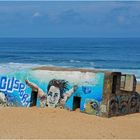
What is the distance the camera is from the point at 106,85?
14.9 m

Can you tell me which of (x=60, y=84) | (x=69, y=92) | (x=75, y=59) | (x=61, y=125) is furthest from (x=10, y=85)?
(x=75, y=59)

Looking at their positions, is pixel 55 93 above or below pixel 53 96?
above

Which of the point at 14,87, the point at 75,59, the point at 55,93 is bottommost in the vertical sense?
the point at 55,93

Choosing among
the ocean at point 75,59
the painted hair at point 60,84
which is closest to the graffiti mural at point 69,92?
the painted hair at point 60,84

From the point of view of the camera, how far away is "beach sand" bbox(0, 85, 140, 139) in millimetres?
12420

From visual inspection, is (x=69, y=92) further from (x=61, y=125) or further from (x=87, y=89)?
(x=61, y=125)

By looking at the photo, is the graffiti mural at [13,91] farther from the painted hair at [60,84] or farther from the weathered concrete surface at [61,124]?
the painted hair at [60,84]

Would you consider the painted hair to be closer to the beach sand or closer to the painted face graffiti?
the painted face graffiti

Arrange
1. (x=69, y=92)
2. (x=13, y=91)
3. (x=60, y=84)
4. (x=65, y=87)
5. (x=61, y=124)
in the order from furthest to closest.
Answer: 1. (x=13, y=91)
2. (x=60, y=84)
3. (x=65, y=87)
4. (x=69, y=92)
5. (x=61, y=124)

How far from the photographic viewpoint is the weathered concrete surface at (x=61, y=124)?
12.4 metres

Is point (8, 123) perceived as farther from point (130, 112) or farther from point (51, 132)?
point (130, 112)

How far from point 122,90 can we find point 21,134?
4848mm

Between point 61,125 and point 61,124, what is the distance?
13cm

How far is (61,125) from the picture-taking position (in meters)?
13.6
